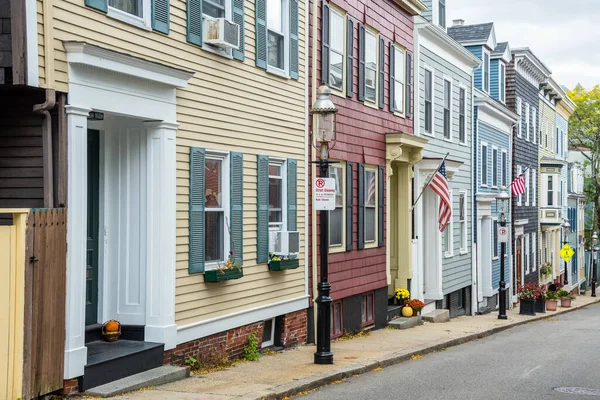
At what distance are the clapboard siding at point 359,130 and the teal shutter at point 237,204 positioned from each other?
3.17 m

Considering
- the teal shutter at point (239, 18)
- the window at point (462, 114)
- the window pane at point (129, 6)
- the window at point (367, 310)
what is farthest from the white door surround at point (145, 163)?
the window at point (462, 114)

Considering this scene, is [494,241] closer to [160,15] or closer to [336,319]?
[336,319]

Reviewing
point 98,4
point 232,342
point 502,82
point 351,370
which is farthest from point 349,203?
point 502,82

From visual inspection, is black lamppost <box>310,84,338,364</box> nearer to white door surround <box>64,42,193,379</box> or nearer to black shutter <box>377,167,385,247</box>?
white door surround <box>64,42,193,379</box>

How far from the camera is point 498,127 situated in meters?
34.9

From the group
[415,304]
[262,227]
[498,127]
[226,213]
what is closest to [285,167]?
[262,227]

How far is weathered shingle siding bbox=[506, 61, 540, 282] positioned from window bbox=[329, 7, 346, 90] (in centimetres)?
2170

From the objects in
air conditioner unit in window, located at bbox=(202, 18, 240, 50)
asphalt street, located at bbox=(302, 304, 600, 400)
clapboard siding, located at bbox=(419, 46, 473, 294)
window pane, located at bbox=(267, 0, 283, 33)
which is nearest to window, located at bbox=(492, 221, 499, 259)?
clapboard siding, located at bbox=(419, 46, 473, 294)

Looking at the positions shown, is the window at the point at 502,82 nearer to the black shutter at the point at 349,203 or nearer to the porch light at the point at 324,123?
the black shutter at the point at 349,203

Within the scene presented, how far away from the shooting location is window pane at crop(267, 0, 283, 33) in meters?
15.0

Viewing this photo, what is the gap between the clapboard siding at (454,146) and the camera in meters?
24.8

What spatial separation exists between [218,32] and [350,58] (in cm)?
645

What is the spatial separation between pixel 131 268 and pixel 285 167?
15.4 feet

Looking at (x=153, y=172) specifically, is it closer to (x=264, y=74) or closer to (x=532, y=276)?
(x=264, y=74)
